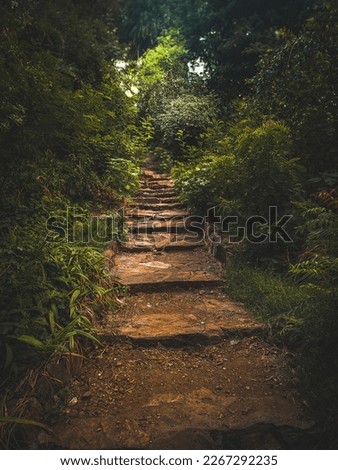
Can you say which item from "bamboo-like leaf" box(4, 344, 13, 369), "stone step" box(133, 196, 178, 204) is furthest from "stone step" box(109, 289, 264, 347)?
"stone step" box(133, 196, 178, 204)

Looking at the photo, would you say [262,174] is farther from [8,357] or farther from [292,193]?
[8,357]

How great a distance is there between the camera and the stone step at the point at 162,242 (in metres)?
4.55

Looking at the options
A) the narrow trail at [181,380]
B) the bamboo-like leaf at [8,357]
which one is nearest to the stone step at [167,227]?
the narrow trail at [181,380]

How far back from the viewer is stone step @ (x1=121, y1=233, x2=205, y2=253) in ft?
14.9

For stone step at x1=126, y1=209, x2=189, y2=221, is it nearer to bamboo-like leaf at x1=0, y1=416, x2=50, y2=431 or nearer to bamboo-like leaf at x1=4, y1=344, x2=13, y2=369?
bamboo-like leaf at x1=4, y1=344, x2=13, y2=369

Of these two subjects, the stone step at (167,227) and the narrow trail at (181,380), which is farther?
the stone step at (167,227)

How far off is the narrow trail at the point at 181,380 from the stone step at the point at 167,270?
0.02 meters

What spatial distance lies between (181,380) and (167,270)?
177cm

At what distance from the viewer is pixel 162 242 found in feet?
15.5

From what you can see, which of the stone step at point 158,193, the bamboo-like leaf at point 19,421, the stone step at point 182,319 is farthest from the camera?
the stone step at point 158,193

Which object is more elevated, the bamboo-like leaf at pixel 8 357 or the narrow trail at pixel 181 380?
the bamboo-like leaf at pixel 8 357

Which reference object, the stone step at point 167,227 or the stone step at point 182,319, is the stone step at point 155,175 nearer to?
the stone step at point 167,227

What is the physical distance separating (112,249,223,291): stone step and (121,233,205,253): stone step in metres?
0.11

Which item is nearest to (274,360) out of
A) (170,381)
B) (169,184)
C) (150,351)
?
(170,381)
